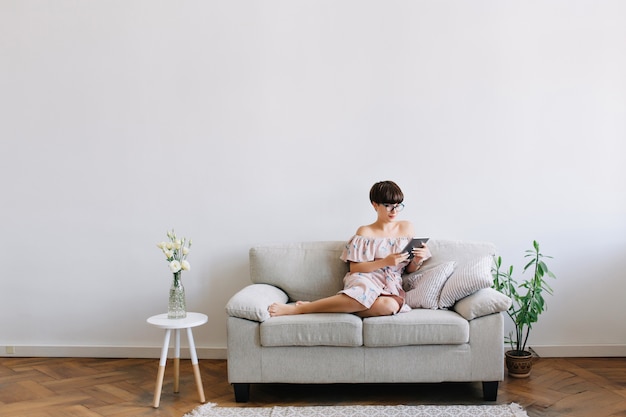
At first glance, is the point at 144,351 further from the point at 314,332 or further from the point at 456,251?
the point at 456,251

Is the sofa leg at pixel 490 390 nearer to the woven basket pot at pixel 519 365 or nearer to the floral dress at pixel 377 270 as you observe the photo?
the woven basket pot at pixel 519 365

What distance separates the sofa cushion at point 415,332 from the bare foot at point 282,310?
436 millimetres

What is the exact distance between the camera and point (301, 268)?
4.30m

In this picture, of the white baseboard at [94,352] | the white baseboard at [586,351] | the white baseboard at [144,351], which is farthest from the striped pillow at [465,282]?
the white baseboard at [94,352]

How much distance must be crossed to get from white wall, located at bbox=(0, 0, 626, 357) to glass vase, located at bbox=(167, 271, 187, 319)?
81cm

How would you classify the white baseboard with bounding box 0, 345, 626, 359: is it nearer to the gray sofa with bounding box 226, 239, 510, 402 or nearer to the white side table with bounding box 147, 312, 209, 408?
the white side table with bounding box 147, 312, 209, 408

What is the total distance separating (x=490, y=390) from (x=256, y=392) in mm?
1326

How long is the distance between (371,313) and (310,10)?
212cm

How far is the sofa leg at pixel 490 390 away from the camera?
3760mm

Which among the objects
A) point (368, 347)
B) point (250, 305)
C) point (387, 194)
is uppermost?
point (387, 194)

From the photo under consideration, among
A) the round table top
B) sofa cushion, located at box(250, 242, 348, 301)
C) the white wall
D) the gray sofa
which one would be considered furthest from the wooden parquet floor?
sofa cushion, located at box(250, 242, 348, 301)

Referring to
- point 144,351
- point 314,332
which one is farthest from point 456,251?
point 144,351

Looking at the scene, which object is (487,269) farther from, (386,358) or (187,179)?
(187,179)

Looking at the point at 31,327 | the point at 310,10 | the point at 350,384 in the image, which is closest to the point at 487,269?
the point at 350,384
